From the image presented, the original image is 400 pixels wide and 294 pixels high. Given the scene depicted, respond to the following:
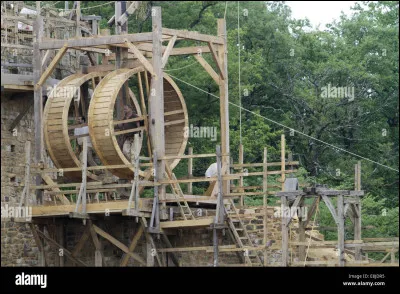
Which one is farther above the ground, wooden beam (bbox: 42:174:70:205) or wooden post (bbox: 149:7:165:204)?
wooden post (bbox: 149:7:165:204)

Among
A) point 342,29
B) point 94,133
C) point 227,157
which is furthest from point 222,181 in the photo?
point 342,29

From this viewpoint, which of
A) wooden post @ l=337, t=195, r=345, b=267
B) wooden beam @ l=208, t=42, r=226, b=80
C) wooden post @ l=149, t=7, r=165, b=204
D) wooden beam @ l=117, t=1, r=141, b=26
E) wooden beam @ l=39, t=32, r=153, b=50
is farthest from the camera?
wooden beam @ l=117, t=1, r=141, b=26

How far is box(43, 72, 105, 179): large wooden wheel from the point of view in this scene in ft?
143

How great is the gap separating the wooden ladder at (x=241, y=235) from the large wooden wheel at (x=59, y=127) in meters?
3.60

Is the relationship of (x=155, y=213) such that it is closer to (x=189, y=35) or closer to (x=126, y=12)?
(x=189, y=35)

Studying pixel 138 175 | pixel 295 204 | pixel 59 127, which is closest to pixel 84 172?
pixel 138 175

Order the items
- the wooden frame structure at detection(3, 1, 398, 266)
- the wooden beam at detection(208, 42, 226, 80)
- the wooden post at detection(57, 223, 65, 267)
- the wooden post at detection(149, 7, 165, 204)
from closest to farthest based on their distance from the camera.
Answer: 1. the wooden frame structure at detection(3, 1, 398, 266)
2. the wooden post at detection(149, 7, 165, 204)
3. the wooden post at detection(57, 223, 65, 267)
4. the wooden beam at detection(208, 42, 226, 80)

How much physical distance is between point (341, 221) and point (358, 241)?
0.57 meters

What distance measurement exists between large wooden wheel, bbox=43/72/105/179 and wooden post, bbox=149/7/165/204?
203 centimetres

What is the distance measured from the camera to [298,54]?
57.8 m

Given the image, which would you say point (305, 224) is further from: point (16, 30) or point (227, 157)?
point (16, 30)

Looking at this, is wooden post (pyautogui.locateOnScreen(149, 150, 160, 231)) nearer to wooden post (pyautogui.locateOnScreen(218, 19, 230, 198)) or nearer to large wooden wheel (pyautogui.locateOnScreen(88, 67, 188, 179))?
large wooden wheel (pyautogui.locateOnScreen(88, 67, 188, 179))

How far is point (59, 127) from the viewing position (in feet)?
143

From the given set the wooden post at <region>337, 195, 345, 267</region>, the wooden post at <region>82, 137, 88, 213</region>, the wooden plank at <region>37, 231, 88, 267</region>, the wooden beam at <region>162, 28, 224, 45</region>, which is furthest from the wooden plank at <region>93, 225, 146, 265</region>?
the wooden post at <region>337, 195, 345, 267</region>
